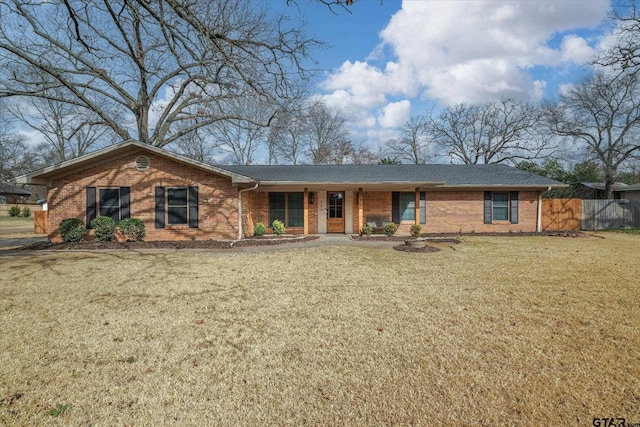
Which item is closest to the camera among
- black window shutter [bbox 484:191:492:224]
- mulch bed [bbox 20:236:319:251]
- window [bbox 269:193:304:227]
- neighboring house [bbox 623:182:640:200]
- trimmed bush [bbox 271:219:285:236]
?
mulch bed [bbox 20:236:319:251]

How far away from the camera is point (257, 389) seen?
Result: 2.89m

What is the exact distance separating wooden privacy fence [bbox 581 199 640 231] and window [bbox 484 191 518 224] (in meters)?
6.38

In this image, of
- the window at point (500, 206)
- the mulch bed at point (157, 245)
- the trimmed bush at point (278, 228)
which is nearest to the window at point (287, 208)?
the trimmed bush at point (278, 228)

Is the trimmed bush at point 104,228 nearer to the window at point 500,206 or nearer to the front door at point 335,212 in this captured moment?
the front door at point 335,212

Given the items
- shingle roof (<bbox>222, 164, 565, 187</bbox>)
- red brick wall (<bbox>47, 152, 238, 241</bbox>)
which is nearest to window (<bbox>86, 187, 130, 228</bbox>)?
red brick wall (<bbox>47, 152, 238, 241</bbox>)

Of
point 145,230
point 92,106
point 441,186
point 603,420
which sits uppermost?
point 92,106

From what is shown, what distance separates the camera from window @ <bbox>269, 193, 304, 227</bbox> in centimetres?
1612

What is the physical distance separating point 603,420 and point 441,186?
549 inches

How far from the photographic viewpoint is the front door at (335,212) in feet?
54.4

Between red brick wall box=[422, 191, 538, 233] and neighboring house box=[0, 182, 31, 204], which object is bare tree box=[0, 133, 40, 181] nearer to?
neighboring house box=[0, 182, 31, 204]

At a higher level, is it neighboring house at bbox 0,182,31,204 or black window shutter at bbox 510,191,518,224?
neighboring house at bbox 0,182,31,204

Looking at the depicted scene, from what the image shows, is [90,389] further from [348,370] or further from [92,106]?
[92,106]

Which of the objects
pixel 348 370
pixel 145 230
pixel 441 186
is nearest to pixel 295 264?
pixel 348 370

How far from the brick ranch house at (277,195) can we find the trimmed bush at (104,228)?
577mm
